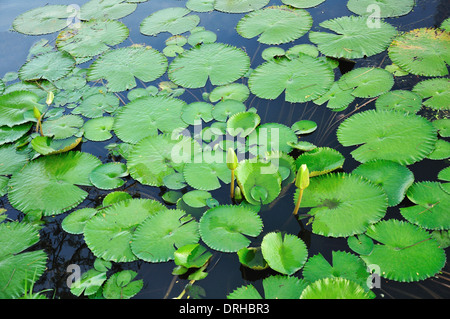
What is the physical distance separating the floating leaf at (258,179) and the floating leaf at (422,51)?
189cm

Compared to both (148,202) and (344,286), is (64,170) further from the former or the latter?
(344,286)

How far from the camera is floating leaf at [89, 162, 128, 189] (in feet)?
8.24

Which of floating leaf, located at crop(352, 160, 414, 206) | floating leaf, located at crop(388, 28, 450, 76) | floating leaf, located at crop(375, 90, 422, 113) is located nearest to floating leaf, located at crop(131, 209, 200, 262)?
floating leaf, located at crop(352, 160, 414, 206)

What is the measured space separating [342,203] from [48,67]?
3.52m

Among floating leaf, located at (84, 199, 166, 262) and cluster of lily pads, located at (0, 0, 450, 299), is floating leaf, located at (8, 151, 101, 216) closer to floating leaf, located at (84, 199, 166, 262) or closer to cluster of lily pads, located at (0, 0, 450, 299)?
cluster of lily pads, located at (0, 0, 450, 299)

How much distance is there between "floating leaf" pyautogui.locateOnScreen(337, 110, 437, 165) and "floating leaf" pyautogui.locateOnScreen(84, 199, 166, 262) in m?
1.57

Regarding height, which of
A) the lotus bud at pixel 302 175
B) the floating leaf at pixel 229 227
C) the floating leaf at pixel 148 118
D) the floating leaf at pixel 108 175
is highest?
the lotus bud at pixel 302 175

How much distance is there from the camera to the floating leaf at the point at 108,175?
2.51m

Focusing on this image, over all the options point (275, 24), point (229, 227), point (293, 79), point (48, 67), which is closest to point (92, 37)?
point (48, 67)

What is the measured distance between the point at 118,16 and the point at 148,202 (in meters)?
3.25

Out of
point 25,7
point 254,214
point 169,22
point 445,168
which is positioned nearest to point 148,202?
point 254,214

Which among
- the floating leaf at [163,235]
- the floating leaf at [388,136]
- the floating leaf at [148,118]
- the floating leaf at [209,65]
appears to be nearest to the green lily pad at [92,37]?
the floating leaf at [209,65]

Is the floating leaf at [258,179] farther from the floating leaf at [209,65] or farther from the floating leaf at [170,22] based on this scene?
the floating leaf at [170,22]

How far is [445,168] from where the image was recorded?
228 cm
